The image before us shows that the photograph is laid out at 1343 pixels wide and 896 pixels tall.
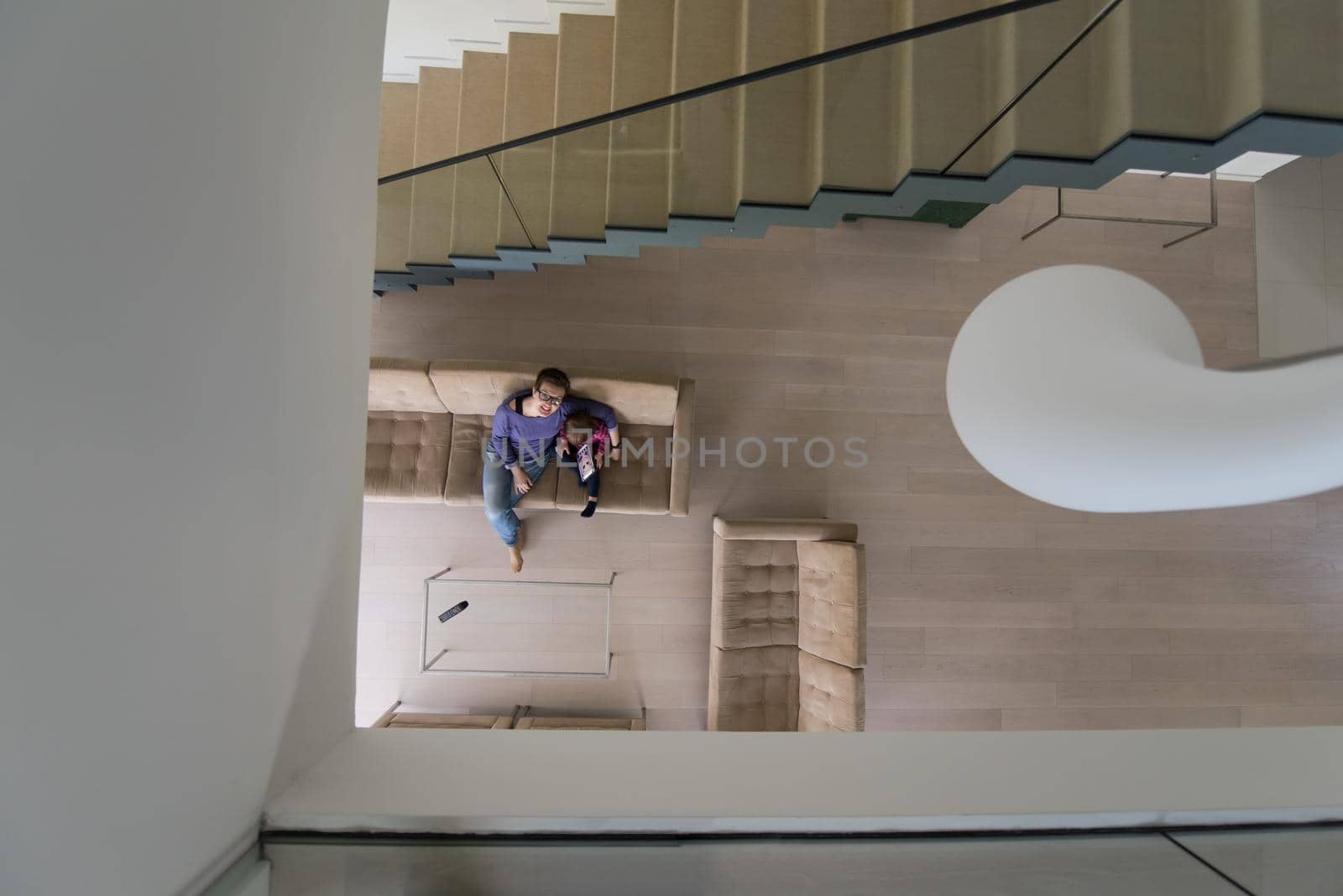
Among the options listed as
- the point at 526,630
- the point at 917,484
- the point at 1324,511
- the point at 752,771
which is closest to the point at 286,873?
the point at 752,771

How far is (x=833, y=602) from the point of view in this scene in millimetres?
3371

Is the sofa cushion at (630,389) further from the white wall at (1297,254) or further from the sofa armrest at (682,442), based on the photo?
the white wall at (1297,254)

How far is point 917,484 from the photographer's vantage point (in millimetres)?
4055

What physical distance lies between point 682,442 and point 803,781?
2.73 metres

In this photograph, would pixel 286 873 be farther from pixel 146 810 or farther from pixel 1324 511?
pixel 1324 511

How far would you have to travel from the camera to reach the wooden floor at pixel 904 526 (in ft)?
12.8

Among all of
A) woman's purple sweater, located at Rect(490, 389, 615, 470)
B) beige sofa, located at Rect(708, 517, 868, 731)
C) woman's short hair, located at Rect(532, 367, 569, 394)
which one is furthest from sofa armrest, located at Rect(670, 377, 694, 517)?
woman's short hair, located at Rect(532, 367, 569, 394)

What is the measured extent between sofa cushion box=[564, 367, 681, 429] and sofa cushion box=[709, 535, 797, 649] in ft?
3.11

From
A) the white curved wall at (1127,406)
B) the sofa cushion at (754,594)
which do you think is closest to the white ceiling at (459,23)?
the sofa cushion at (754,594)

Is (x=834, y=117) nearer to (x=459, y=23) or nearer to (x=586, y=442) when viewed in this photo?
(x=586, y=442)

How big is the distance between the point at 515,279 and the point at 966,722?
14.4 ft

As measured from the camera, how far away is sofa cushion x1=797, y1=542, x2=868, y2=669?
327 cm

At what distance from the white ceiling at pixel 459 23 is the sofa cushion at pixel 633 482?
2723 mm

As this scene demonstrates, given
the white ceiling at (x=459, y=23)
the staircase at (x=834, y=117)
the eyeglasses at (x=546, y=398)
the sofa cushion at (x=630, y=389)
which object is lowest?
the eyeglasses at (x=546, y=398)
